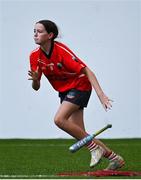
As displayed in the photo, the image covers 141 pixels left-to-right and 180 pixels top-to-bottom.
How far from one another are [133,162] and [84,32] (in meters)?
3.83

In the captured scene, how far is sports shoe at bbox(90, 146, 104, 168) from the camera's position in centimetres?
546

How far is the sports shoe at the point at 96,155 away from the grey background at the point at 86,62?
4666 mm

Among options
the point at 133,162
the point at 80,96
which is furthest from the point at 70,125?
the point at 133,162

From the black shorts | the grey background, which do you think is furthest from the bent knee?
the grey background

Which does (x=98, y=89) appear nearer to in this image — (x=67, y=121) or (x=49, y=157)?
(x=67, y=121)

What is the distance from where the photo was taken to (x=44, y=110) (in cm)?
1031

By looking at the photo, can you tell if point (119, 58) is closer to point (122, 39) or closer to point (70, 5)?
point (122, 39)

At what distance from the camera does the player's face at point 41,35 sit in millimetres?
5566

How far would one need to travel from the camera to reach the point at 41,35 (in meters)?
5.58

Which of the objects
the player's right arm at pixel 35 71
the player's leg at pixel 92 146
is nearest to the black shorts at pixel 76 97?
the player's leg at pixel 92 146

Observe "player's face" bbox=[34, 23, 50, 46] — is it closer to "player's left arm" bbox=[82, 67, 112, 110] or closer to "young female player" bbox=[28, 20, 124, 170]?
"young female player" bbox=[28, 20, 124, 170]

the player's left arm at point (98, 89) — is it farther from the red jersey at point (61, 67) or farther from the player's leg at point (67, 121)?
the player's leg at point (67, 121)

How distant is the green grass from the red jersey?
2.17ft

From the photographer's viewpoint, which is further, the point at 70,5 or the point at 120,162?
the point at 70,5
